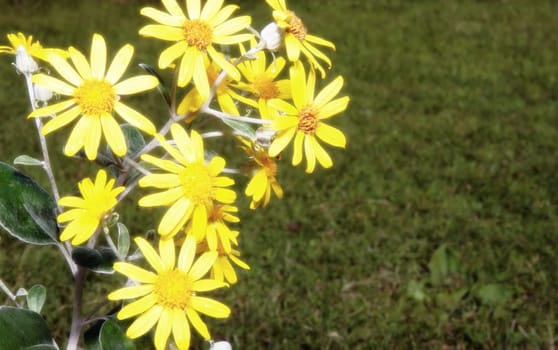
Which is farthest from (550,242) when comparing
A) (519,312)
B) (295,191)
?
(295,191)

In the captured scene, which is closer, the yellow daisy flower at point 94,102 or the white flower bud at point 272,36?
the yellow daisy flower at point 94,102

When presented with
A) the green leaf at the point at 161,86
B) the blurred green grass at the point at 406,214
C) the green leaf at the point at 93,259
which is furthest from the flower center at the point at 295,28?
the blurred green grass at the point at 406,214

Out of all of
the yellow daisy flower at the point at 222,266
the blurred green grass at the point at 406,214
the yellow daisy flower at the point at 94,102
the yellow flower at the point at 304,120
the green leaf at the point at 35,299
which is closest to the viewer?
the yellow daisy flower at the point at 94,102

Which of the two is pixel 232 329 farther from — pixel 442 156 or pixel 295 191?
pixel 442 156

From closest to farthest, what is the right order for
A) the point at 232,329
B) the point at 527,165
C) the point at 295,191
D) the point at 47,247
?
the point at 232,329, the point at 47,247, the point at 295,191, the point at 527,165

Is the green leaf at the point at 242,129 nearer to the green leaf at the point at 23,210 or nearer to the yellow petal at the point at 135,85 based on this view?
the yellow petal at the point at 135,85

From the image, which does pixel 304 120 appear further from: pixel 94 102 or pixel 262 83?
pixel 94 102

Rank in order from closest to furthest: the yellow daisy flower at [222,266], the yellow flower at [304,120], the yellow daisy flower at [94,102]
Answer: the yellow daisy flower at [94,102] → the yellow flower at [304,120] → the yellow daisy flower at [222,266]
